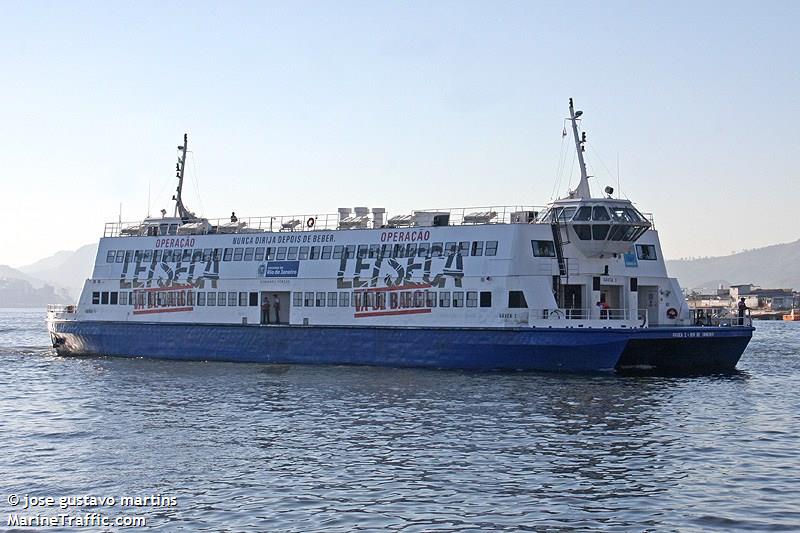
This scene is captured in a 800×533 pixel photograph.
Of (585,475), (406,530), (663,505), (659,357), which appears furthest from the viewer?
(659,357)

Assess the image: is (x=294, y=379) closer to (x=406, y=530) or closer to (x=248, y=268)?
(x=248, y=268)

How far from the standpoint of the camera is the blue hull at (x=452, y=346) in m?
38.0

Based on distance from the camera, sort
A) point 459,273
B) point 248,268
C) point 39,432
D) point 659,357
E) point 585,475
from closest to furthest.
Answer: point 585,475 < point 39,432 < point 659,357 < point 459,273 < point 248,268

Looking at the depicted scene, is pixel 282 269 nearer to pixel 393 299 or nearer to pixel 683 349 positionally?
pixel 393 299

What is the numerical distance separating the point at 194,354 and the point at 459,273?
14668 mm

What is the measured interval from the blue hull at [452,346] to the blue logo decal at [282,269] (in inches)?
104

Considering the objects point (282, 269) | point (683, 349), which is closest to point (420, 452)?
point (683, 349)

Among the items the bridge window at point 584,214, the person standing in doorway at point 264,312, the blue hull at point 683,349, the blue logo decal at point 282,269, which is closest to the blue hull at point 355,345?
the blue hull at point 683,349

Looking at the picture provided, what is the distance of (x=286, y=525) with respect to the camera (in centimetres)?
1700

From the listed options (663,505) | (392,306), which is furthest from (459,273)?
(663,505)

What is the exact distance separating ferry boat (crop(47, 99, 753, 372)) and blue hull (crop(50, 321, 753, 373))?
6 centimetres

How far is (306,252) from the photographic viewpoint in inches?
1868

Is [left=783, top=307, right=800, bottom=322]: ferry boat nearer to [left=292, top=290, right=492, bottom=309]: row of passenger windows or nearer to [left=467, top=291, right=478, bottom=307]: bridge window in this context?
[left=292, top=290, right=492, bottom=309]: row of passenger windows

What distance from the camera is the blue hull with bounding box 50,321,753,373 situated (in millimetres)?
38000
